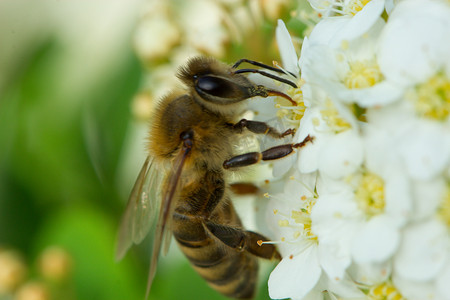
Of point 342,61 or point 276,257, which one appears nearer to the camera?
point 342,61

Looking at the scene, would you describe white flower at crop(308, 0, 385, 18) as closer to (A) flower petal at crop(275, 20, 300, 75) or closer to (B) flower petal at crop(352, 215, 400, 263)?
(A) flower petal at crop(275, 20, 300, 75)

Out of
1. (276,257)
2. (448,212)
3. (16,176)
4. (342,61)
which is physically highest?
(342,61)

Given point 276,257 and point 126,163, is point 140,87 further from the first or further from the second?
point 276,257

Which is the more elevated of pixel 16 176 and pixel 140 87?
pixel 140 87

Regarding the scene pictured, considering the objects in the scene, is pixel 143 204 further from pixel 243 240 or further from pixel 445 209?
pixel 445 209

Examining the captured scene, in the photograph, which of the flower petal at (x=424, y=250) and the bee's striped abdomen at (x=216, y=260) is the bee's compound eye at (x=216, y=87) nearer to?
the bee's striped abdomen at (x=216, y=260)

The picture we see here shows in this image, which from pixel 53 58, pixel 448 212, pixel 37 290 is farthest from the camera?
pixel 53 58

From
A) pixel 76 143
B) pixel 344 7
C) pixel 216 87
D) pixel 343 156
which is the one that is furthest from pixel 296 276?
pixel 76 143

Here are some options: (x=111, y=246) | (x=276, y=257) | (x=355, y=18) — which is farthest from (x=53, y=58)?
(x=355, y=18)
